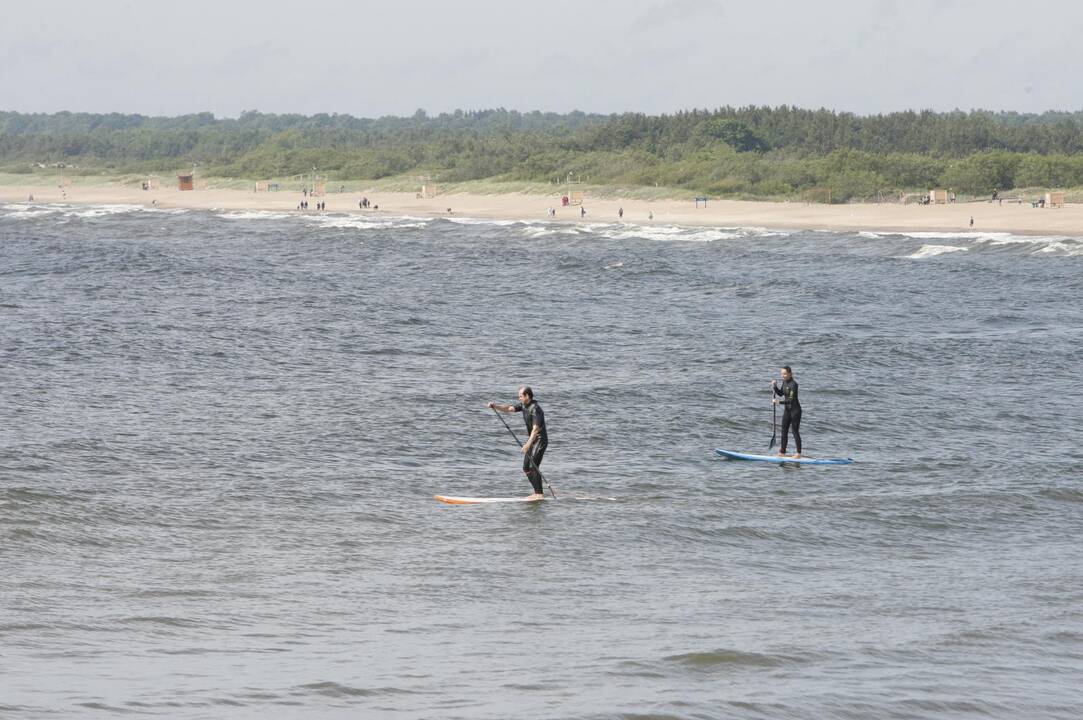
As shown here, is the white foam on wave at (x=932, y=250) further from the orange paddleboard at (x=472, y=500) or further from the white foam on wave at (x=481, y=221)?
the orange paddleboard at (x=472, y=500)

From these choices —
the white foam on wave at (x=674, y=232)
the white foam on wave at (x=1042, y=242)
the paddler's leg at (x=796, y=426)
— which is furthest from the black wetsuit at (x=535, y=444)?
the white foam on wave at (x=674, y=232)

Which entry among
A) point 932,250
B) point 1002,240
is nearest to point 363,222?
point 932,250

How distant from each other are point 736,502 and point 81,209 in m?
95.9

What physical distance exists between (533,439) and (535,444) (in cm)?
11

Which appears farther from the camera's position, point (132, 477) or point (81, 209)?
point (81, 209)

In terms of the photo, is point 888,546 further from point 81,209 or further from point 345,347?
point 81,209

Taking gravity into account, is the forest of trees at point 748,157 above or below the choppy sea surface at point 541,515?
above

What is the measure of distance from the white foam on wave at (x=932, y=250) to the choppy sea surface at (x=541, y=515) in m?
14.9

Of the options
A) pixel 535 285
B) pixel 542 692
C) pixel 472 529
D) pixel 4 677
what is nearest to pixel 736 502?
pixel 472 529

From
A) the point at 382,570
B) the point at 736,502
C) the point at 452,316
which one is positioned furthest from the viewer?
the point at 452,316

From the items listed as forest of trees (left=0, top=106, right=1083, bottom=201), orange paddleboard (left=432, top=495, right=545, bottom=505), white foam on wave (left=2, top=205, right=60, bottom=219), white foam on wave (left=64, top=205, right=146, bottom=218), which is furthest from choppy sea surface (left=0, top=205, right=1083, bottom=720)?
white foam on wave (left=2, top=205, right=60, bottom=219)

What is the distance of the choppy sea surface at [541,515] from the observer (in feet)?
36.9

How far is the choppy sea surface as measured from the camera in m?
11.2

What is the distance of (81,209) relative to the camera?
106 metres
